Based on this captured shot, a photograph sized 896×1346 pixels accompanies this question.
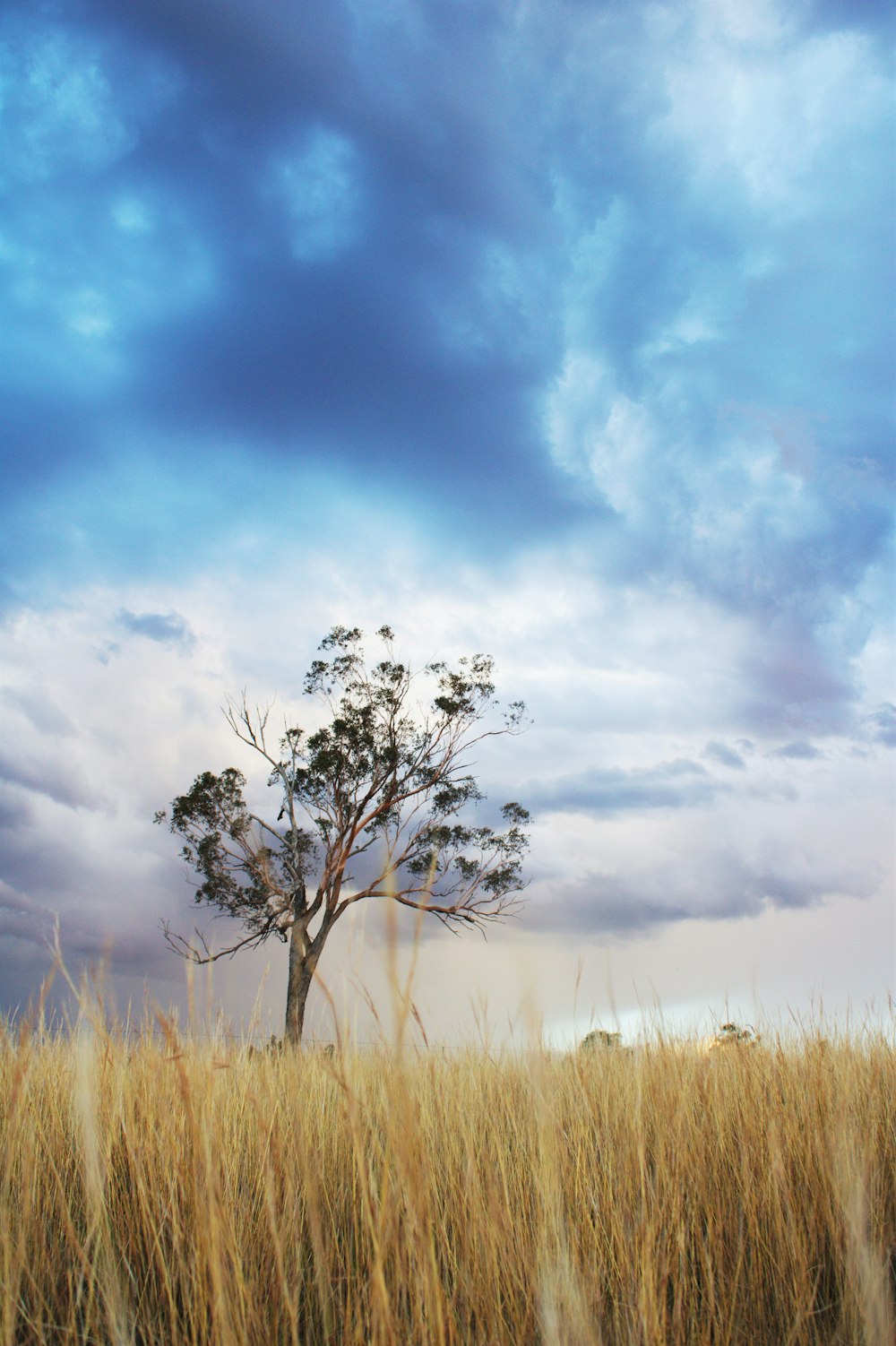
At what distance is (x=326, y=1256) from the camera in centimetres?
270

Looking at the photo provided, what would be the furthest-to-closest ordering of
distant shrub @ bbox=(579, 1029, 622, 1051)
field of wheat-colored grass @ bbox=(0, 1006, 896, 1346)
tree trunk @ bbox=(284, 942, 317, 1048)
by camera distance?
1. tree trunk @ bbox=(284, 942, 317, 1048)
2. distant shrub @ bbox=(579, 1029, 622, 1051)
3. field of wheat-colored grass @ bbox=(0, 1006, 896, 1346)

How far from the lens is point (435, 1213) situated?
2854 mm

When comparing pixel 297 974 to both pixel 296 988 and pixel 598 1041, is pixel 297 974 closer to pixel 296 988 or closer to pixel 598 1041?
pixel 296 988

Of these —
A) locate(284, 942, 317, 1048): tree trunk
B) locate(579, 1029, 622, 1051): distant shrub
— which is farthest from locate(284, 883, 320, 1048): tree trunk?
locate(579, 1029, 622, 1051): distant shrub

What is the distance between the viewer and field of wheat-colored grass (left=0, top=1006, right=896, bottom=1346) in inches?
74.3

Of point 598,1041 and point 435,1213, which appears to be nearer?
point 435,1213

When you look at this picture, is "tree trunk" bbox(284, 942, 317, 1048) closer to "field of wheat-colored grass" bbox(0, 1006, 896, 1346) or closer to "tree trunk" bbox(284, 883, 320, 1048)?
"tree trunk" bbox(284, 883, 320, 1048)

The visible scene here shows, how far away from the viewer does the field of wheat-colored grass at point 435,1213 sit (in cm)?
189

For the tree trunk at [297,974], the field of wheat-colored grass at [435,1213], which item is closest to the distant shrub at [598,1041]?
the field of wheat-colored grass at [435,1213]

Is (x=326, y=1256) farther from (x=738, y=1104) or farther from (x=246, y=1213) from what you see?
(x=738, y=1104)

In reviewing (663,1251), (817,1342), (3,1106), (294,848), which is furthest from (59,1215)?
(294,848)

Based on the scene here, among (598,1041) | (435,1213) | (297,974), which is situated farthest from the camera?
(297,974)

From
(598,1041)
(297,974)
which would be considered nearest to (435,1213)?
(598,1041)

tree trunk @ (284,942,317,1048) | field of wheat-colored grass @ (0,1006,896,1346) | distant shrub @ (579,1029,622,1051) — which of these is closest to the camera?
field of wheat-colored grass @ (0,1006,896,1346)
